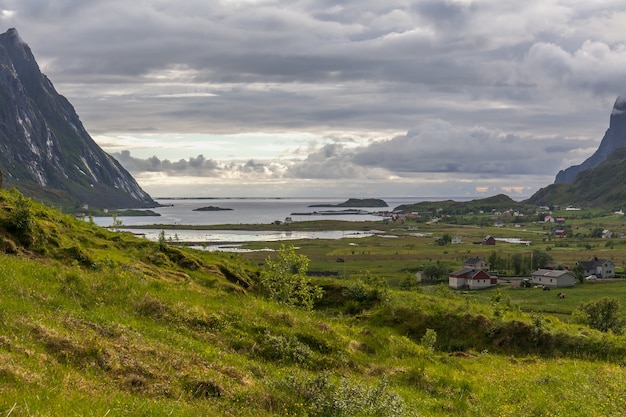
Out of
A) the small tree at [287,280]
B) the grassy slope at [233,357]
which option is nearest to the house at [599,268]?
the grassy slope at [233,357]

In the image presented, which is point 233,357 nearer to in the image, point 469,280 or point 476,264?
point 469,280

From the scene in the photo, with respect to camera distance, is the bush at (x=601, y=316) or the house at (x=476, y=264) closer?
the bush at (x=601, y=316)

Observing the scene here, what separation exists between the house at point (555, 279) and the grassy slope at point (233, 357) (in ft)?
437

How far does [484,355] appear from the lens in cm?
3142

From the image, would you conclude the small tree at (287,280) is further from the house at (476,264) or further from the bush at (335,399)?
the house at (476,264)

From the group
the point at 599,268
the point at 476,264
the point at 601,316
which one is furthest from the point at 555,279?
the point at 601,316

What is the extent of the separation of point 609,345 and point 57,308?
1246 inches

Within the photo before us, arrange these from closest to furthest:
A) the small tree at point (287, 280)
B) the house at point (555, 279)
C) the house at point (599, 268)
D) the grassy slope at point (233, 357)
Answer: the grassy slope at point (233, 357)
the small tree at point (287, 280)
the house at point (555, 279)
the house at point (599, 268)

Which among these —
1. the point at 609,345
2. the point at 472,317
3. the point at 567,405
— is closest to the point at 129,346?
the point at 567,405

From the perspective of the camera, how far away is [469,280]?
15638 cm

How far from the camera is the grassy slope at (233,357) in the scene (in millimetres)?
13688

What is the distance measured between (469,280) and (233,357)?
146875 millimetres

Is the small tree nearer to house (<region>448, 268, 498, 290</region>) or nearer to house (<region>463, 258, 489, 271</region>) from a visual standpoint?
house (<region>448, 268, 498, 290</region>)

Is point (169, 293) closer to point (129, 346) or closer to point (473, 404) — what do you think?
point (129, 346)
